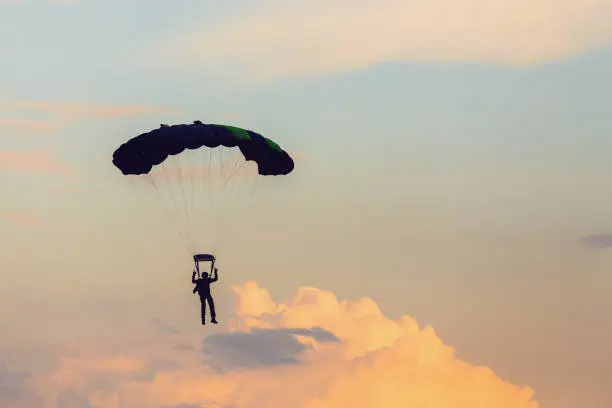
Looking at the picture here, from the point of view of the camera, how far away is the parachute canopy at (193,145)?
89188 millimetres

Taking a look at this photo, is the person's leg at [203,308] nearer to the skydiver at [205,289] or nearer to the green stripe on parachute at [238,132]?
the skydiver at [205,289]

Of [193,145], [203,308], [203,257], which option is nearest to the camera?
[203,257]

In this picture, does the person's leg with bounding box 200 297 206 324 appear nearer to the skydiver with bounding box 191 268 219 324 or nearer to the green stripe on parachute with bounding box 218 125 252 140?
the skydiver with bounding box 191 268 219 324

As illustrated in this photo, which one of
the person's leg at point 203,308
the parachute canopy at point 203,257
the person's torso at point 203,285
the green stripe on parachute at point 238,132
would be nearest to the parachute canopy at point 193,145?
the green stripe on parachute at point 238,132

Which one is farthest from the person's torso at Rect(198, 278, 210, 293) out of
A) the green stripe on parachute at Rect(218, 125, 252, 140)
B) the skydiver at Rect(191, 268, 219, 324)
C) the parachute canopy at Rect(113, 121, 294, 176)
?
the green stripe on parachute at Rect(218, 125, 252, 140)

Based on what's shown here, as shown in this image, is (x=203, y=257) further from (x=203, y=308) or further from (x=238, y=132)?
(x=238, y=132)

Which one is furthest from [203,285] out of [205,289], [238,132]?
[238,132]

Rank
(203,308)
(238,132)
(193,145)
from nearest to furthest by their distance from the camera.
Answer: (193,145) < (203,308) < (238,132)

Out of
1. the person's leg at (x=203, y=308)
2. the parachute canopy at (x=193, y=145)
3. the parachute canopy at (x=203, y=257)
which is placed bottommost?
the person's leg at (x=203, y=308)

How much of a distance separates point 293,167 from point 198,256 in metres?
8.98

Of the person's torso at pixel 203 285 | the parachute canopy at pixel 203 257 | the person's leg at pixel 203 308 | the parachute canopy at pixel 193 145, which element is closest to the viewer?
the parachute canopy at pixel 203 257

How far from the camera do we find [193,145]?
89.0 metres

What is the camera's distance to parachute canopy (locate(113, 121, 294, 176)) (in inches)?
3511

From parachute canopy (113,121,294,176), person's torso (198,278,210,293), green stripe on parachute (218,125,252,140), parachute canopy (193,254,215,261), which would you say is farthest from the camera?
green stripe on parachute (218,125,252,140)
